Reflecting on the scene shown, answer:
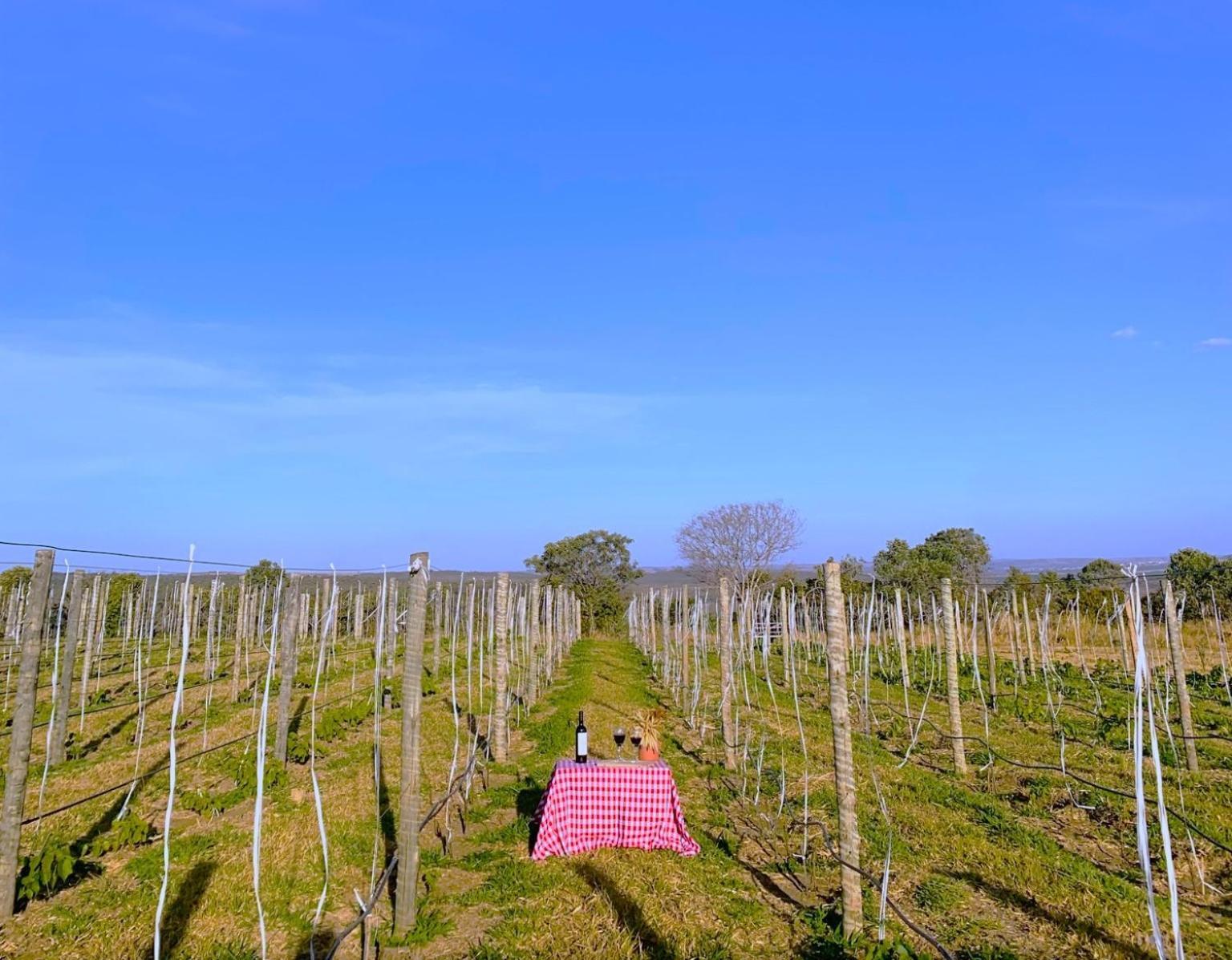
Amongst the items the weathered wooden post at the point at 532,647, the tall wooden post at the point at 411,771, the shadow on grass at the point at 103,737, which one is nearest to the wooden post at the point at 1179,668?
the tall wooden post at the point at 411,771

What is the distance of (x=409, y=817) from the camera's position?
13.8 ft

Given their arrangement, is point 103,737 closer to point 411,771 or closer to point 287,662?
point 287,662

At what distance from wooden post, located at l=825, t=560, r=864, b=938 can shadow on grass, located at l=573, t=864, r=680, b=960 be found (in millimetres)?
953

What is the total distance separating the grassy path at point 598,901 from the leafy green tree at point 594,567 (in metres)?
27.3

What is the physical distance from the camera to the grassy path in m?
4.00

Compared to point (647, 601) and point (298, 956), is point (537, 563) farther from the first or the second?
point (298, 956)

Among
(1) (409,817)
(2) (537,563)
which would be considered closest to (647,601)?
(2) (537,563)

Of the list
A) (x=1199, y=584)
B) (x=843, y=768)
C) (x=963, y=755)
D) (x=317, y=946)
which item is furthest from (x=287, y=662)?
(x=1199, y=584)

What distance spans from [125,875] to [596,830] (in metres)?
3.15

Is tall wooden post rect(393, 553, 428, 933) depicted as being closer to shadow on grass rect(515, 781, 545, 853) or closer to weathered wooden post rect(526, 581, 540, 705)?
shadow on grass rect(515, 781, 545, 853)

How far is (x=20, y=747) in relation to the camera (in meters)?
4.29

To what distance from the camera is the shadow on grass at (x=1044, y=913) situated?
12.8 feet

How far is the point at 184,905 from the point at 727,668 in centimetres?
578

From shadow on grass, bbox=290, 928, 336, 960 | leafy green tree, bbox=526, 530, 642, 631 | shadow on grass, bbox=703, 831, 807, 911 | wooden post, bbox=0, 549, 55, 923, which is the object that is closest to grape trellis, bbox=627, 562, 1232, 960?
shadow on grass, bbox=703, 831, 807, 911
